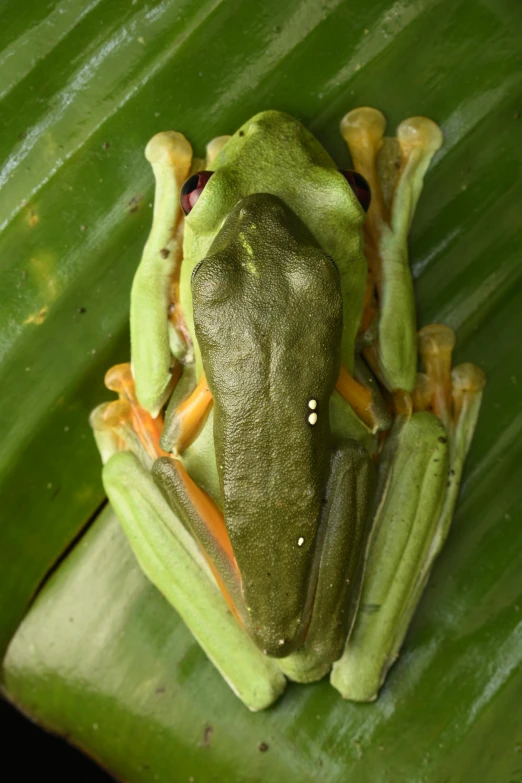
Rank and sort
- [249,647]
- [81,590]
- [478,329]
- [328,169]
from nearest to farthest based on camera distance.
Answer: [328,169] → [249,647] → [478,329] → [81,590]

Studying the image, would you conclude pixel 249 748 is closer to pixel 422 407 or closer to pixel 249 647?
pixel 249 647

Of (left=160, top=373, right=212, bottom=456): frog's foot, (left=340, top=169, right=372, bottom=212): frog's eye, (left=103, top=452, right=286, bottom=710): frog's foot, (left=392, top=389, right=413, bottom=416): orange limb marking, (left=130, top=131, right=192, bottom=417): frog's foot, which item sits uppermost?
(left=340, top=169, right=372, bottom=212): frog's eye

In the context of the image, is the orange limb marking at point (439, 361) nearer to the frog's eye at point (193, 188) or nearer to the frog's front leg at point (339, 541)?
the frog's front leg at point (339, 541)

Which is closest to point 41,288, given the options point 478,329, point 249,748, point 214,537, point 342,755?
point 214,537

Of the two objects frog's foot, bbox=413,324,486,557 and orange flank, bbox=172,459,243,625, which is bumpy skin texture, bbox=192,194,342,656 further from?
A: frog's foot, bbox=413,324,486,557

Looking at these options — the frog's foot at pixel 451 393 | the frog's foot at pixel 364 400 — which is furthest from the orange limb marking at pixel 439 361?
the frog's foot at pixel 364 400

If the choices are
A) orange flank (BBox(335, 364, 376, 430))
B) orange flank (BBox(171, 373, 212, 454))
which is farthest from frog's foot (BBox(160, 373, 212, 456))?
orange flank (BBox(335, 364, 376, 430))
